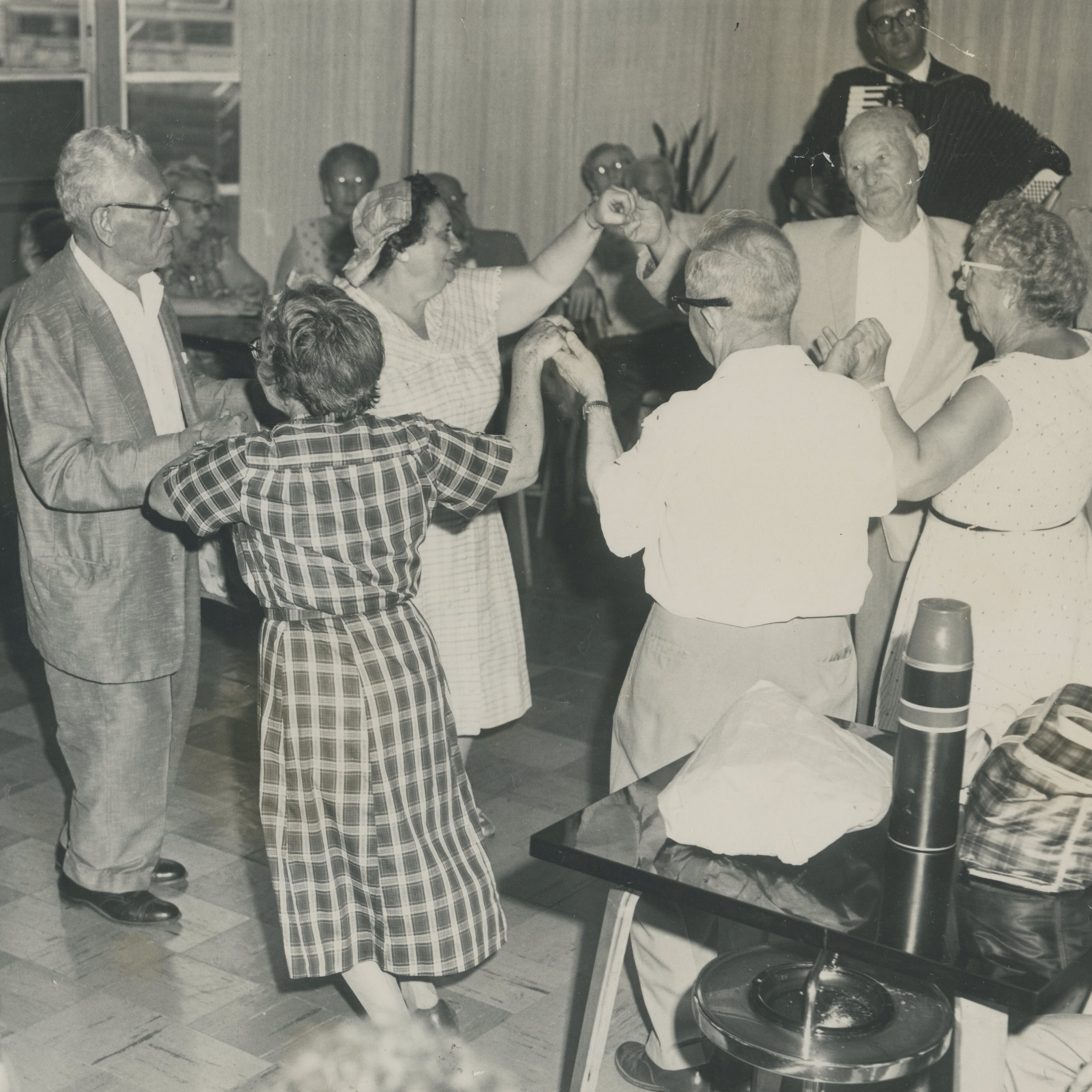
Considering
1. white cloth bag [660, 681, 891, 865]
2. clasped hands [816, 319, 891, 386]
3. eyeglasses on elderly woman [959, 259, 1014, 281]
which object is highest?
eyeglasses on elderly woman [959, 259, 1014, 281]

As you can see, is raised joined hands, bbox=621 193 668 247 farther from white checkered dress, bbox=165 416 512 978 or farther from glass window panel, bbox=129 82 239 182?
glass window panel, bbox=129 82 239 182

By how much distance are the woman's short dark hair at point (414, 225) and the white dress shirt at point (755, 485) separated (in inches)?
42.4

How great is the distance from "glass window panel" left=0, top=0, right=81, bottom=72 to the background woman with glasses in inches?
58.6

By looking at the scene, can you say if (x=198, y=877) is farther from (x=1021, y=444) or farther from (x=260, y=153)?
(x=260, y=153)

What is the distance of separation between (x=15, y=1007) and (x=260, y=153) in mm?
6516

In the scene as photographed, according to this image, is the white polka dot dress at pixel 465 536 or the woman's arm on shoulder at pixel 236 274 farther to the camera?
the woman's arm on shoulder at pixel 236 274

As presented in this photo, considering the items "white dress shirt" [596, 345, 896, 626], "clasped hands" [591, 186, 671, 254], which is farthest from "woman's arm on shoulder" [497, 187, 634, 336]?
"white dress shirt" [596, 345, 896, 626]

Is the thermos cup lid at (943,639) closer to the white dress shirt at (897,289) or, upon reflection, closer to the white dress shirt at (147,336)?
the white dress shirt at (147,336)

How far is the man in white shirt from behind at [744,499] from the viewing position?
2277 mm

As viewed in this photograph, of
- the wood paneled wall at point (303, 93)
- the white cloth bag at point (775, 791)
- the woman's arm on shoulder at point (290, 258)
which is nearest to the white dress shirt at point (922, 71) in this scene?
the woman's arm on shoulder at point (290, 258)

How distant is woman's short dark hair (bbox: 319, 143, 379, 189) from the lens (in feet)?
21.3

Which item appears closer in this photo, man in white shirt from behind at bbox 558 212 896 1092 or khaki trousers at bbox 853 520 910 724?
man in white shirt from behind at bbox 558 212 896 1092

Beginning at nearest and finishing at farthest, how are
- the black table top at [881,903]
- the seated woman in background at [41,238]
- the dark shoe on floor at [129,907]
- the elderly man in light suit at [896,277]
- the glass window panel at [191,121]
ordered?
the black table top at [881,903]
the dark shoe on floor at [129,907]
the elderly man in light suit at [896,277]
the seated woman in background at [41,238]
the glass window panel at [191,121]

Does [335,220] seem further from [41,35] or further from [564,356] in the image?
[564,356]
